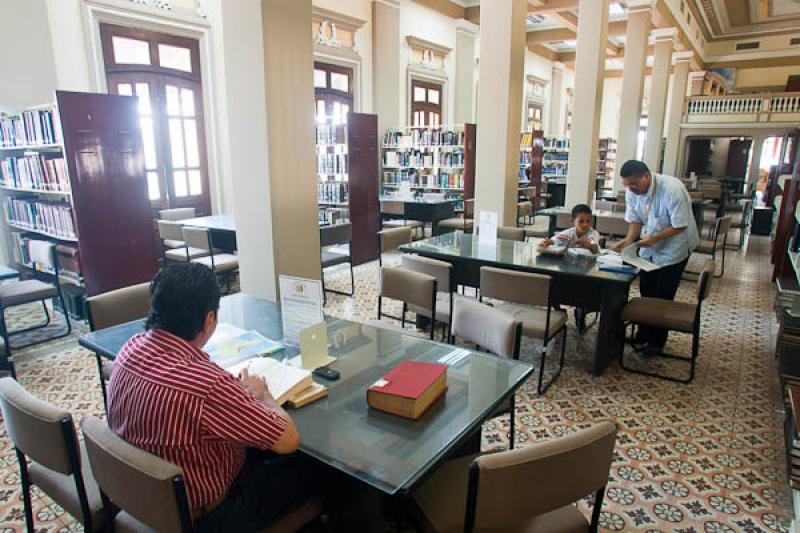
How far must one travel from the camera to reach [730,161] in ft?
61.2

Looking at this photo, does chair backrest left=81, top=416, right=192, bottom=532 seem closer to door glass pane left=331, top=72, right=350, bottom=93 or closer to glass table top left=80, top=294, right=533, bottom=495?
glass table top left=80, top=294, right=533, bottom=495

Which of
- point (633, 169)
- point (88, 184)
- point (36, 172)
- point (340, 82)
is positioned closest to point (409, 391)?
point (633, 169)

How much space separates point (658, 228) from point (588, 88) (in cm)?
414

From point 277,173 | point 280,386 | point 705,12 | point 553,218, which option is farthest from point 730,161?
point 280,386

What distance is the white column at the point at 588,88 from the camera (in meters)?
7.10

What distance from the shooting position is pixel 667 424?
303 centimetres

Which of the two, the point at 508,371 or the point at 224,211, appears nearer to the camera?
the point at 508,371

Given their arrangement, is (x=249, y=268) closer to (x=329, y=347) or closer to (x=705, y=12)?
(x=329, y=347)

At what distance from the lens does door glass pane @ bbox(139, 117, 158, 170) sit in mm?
6625

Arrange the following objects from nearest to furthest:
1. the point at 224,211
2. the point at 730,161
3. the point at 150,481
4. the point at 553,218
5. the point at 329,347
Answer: the point at 150,481 → the point at 329,347 → the point at 553,218 → the point at 224,211 → the point at 730,161

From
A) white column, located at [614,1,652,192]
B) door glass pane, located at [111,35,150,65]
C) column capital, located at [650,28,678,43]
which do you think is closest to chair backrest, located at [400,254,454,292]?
door glass pane, located at [111,35,150,65]

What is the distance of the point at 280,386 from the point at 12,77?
5713 millimetres

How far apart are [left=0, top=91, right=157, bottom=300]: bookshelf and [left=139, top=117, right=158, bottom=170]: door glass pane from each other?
1572 mm

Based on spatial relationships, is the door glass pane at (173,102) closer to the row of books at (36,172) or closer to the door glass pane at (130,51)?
the door glass pane at (130,51)
